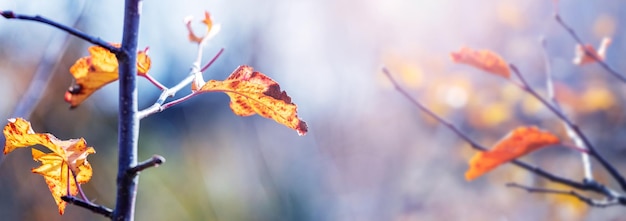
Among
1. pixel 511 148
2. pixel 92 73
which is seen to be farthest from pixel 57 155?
pixel 511 148

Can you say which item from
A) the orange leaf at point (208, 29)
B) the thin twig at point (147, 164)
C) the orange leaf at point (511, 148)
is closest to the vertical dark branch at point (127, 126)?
the thin twig at point (147, 164)

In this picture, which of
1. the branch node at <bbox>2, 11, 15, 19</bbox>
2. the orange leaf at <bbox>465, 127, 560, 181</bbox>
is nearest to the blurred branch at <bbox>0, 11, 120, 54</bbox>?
the branch node at <bbox>2, 11, 15, 19</bbox>

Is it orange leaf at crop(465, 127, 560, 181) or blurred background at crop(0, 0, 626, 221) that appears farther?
blurred background at crop(0, 0, 626, 221)

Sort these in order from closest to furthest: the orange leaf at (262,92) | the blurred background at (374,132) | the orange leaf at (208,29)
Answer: the orange leaf at (262,92) → the orange leaf at (208,29) → the blurred background at (374,132)

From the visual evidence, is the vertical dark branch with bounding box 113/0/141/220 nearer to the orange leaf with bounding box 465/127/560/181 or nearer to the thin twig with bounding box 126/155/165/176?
the thin twig with bounding box 126/155/165/176

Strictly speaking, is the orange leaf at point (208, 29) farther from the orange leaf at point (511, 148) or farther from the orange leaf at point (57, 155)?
the orange leaf at point (511, 148)

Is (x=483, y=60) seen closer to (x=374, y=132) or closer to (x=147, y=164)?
(x=147, y=164)
